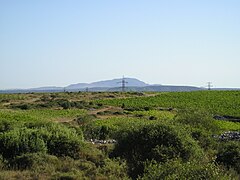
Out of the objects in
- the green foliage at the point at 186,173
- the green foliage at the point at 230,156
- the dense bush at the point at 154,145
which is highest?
the green foliage at the point at 186,173

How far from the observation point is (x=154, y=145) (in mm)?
17875

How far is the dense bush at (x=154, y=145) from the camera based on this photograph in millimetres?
17031

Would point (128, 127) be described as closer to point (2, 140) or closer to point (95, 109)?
point (2, 140)

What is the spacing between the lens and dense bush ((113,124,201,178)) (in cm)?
1703

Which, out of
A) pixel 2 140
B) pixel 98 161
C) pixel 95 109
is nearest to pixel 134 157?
pixel 98 161

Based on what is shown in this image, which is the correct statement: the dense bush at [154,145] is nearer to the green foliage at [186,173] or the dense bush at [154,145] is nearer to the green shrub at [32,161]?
the green shrub at [32,161]

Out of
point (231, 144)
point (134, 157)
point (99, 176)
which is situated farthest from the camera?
point (231, 144)

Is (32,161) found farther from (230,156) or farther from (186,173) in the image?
(230,156)

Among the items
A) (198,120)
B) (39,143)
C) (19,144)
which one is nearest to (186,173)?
(39,143)

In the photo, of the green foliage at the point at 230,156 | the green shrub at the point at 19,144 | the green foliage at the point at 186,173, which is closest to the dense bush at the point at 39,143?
the green shrub at the point at 19,144

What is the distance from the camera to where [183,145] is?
692 inches

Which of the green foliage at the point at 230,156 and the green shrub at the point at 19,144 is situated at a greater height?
the green shrub at the point at 19,144

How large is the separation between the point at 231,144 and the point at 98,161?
685 centimetres

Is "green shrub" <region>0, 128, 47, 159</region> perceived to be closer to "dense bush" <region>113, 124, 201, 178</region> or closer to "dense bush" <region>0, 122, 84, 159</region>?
"dense bush" <region>0, 122, 84, 159</region>
